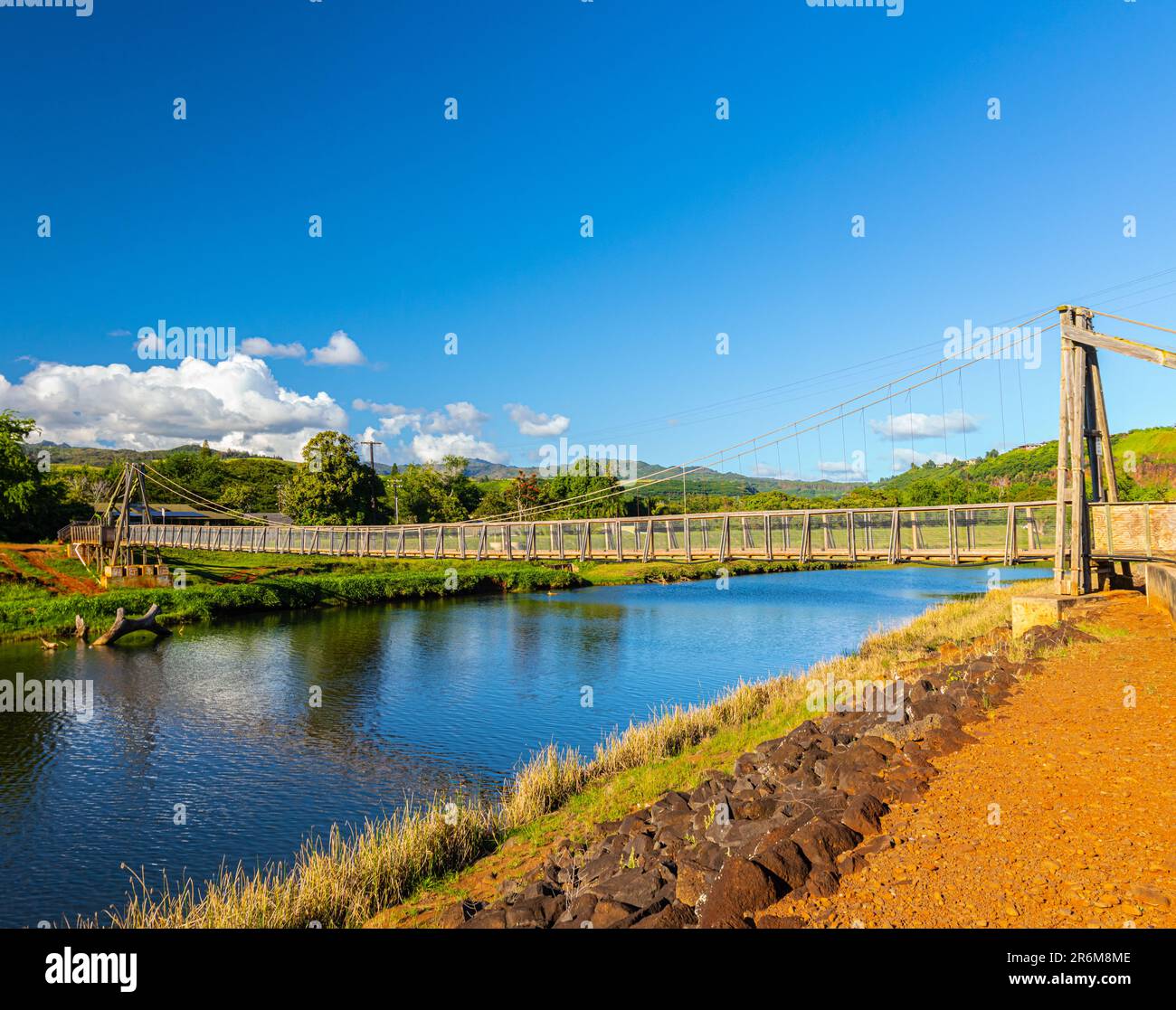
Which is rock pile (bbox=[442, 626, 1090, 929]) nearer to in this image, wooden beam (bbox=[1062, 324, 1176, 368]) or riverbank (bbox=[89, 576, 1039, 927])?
riverbank (bbox=[89, 576, 1039, 927])

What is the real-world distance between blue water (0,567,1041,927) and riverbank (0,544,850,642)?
2319 millimetres

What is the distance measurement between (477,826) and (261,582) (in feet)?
113

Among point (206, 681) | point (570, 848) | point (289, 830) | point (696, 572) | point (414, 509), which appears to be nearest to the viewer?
point (570, 848)

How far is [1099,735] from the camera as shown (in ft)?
26.8

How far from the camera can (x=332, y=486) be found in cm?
6469

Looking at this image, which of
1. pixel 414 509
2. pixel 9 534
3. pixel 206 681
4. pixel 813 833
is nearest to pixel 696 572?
pixel 414 509

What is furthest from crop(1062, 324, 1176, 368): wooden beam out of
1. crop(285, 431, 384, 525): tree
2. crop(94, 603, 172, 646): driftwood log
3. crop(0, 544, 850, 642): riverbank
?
crop(285, 431, 384, 525): tree

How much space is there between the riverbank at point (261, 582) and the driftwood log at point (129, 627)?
1784 millimetres

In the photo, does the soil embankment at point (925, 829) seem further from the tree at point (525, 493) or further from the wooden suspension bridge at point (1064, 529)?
the tree at point (525, 493)

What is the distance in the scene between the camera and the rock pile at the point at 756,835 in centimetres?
578

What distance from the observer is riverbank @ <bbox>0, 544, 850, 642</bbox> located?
106 feet
